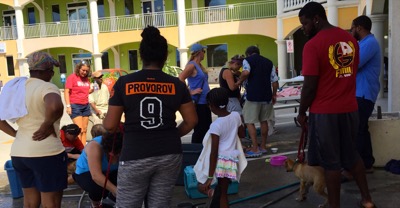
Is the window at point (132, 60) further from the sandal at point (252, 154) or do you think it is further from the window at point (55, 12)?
the sandal at point (252, 154)

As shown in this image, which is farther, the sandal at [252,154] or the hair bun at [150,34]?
the sandal at [252,154]

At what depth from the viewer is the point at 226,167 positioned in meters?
3.38

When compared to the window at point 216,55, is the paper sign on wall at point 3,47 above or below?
above

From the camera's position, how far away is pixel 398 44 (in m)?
7.37

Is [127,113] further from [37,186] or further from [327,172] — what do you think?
[327,172]

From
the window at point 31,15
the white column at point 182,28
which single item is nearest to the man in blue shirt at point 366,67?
the white column at point 182,28

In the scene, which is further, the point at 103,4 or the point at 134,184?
the point at 103,4

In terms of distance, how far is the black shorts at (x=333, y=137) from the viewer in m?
3.17

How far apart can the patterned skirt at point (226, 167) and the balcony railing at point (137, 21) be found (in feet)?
65.6

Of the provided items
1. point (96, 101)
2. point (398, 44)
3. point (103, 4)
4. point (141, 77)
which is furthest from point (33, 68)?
point (103, 4)

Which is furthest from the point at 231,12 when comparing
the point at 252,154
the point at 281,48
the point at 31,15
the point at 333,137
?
the point at 333,137

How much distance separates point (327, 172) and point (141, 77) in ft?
6.06

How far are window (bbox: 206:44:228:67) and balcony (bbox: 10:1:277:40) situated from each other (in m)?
2.62

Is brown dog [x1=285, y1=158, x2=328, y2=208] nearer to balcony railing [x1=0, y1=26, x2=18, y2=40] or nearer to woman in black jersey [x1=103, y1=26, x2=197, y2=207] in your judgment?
woman in black jersey [x1=103, y1=26, x2=197, y2=207]
